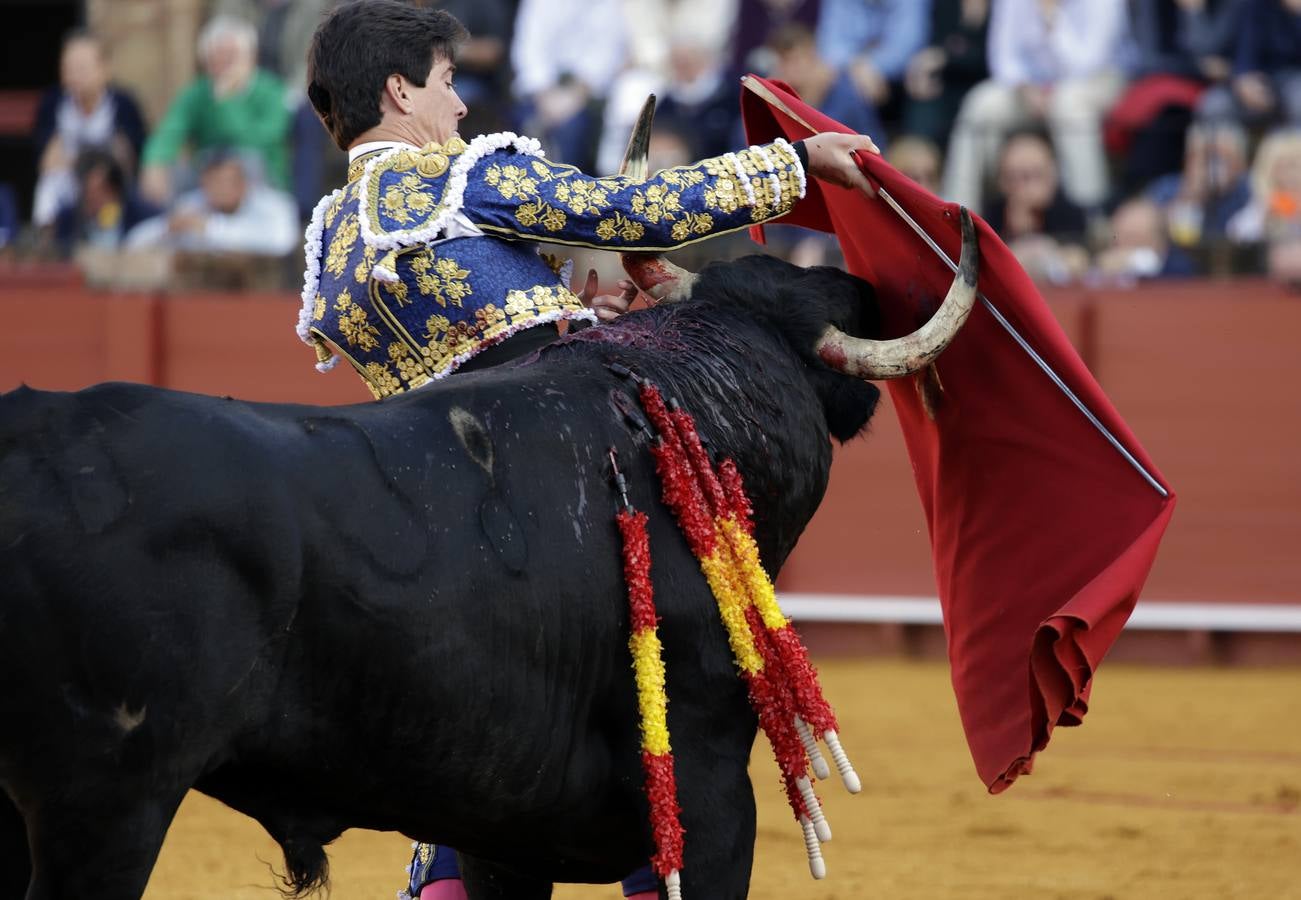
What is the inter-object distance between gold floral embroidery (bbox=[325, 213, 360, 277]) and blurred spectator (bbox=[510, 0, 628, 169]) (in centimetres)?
572

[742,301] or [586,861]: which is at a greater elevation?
[742,301]

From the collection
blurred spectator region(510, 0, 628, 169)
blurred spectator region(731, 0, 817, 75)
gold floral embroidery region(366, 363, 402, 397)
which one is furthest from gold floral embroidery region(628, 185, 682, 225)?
blurred spectator region(731, 0, 817, 75)

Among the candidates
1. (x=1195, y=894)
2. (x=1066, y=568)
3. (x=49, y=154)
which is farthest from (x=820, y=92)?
(x=1066, y=568)

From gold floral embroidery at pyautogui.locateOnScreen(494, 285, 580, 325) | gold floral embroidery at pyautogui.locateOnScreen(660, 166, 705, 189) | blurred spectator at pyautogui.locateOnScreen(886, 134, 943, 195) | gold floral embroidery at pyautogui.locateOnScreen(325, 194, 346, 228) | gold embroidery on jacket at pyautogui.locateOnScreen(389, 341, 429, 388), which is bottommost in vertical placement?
blurred spectator at pyautogui.locateOnScreen(886, 134, 943, 195)

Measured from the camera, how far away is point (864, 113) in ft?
25.7

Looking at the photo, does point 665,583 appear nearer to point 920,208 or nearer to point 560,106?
point 920,208

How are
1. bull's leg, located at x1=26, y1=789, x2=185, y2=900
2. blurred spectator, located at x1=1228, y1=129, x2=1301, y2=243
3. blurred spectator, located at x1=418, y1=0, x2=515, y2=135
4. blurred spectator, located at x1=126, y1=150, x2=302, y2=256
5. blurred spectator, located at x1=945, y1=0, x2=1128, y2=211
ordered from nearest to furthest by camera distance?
bull's leg, located at x1=26, y1=789, x2=185, y2=900, blurred spectator, located at x1=1228, y1=129, x2=1301, y2=243, blurred spectator, located at x1=945, y1=0, x2=1128, y2=211, blurred spectator, located at x1=126, y1=150, x2=302, y2=256, blurred spectator, located at x1=418, y1=0, x2=515, y2=135

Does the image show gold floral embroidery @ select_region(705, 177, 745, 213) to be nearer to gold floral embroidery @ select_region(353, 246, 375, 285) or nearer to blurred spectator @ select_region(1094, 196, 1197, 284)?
gold floral embroidery @ select_region(353, 246, 375, 285)

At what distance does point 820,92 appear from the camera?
7812 millimetres

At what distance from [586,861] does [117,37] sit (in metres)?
8.28

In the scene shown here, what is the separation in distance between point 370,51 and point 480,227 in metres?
0.31

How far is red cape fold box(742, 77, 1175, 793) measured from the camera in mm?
2975

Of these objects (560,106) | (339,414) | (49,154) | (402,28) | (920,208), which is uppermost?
(402,28)

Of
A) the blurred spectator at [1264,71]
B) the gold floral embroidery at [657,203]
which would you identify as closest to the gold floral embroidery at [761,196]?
the gold floral embroidery at [657,203]
